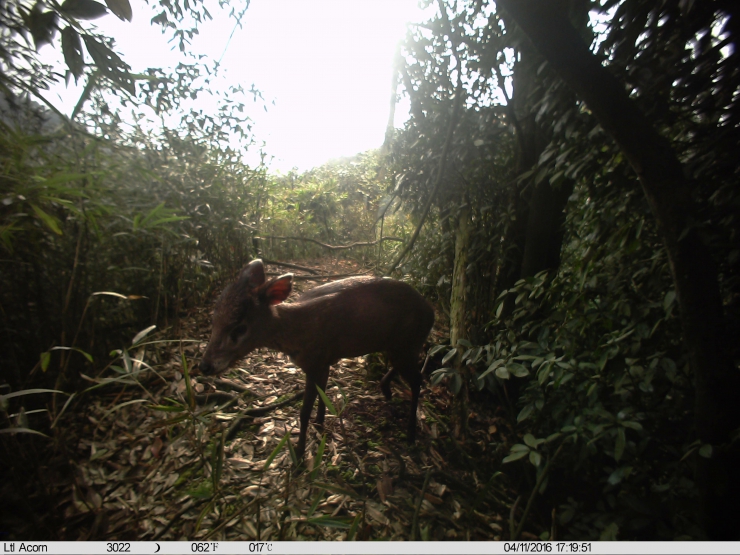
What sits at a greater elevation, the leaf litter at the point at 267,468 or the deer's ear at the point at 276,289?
the deer's ear at the point at 276,289

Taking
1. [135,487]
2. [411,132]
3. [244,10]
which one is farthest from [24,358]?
[411,132]

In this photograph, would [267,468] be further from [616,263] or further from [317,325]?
[616,263]

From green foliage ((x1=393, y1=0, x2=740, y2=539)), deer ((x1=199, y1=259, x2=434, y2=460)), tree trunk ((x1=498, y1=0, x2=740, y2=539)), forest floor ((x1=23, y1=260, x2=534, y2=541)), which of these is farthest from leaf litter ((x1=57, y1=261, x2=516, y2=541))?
tree trunk ((x1=498, y1=0, x2=740, y2=539))

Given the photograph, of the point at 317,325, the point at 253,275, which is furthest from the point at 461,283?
the point at 253,275

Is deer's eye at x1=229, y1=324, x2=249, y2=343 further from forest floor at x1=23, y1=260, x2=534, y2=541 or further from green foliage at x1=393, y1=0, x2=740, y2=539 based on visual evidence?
green foliage at x1=393, y1=0, x2=740, y2=539

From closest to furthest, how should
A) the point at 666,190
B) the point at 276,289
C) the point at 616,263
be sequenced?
the point at 666,190 < the point at 616,263 < the point at 276,289

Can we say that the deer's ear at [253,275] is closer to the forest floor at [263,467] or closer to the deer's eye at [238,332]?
the deer's eye at [238,332]

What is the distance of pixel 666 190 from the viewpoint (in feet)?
4.09

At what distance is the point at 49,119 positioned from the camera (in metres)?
2.09

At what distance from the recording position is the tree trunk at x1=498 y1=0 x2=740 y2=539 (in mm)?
1226

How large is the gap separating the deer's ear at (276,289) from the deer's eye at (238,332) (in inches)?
8.3

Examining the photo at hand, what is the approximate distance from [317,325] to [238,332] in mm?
535

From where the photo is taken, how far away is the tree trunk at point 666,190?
1.23 metres

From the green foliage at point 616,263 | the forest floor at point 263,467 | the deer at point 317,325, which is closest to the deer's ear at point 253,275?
the deer at point 317,325
